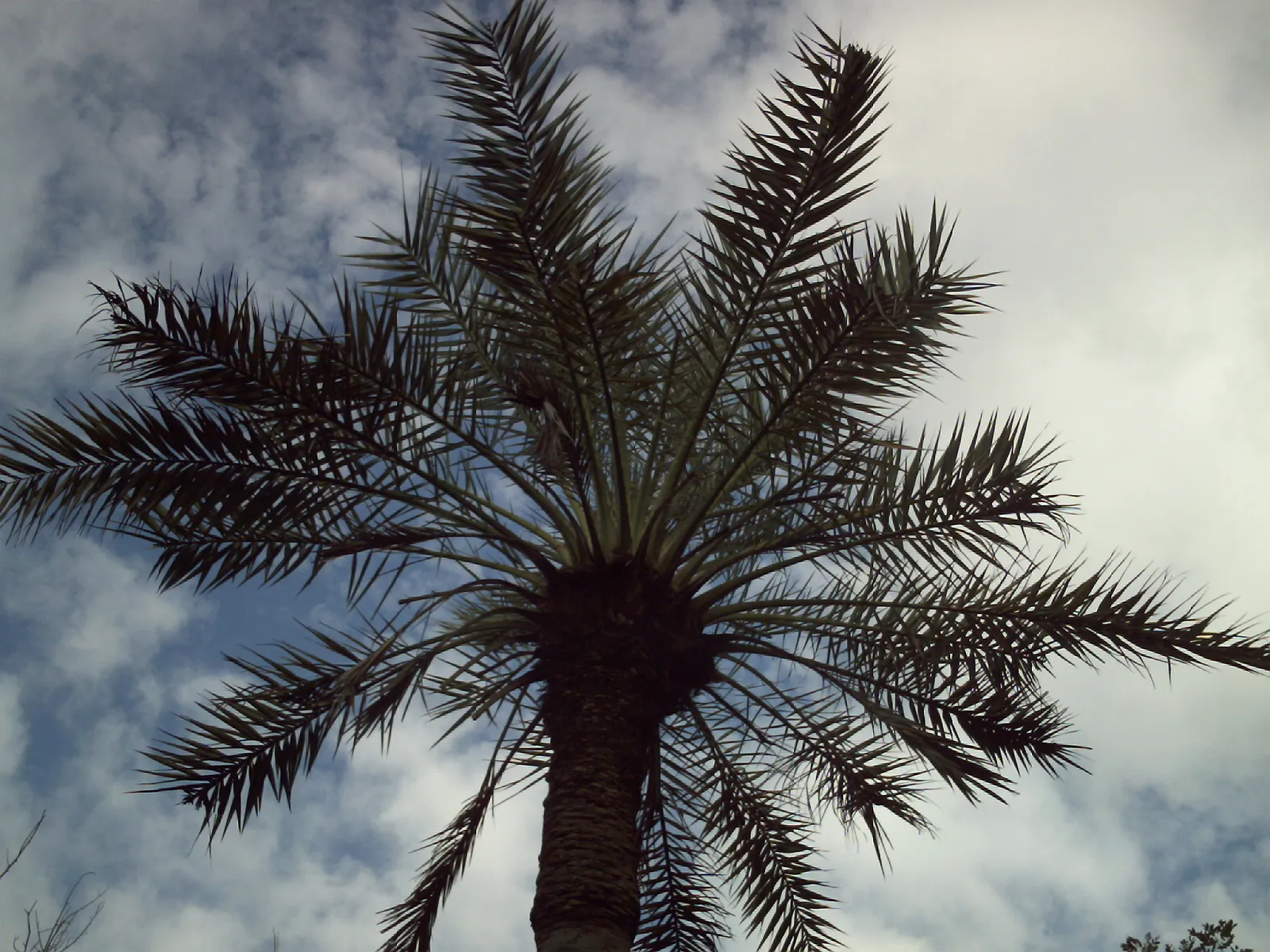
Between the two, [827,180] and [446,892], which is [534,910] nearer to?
[446,892]

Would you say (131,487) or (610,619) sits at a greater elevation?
(131,487)

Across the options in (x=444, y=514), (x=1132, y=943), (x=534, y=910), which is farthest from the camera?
(x=1132, y=943)

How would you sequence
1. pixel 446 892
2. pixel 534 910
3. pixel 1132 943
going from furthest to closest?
1. pixel 1132 943
2. pixel 446 892
3. pixel 534 910

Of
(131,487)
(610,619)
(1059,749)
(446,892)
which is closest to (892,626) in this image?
(1059,749)

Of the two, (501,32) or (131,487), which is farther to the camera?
(131,487)

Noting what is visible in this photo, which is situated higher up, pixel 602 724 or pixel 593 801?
pixel 602 724

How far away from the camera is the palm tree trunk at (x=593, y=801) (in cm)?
564

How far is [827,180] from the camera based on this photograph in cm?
603

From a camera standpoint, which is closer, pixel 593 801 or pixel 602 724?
pixel 593 801

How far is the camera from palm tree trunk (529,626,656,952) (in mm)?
5637

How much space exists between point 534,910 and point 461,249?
353cm

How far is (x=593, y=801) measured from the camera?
19.8ft

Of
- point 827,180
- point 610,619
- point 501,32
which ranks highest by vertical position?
point 501,32

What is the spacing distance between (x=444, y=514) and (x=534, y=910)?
7.47 feet
